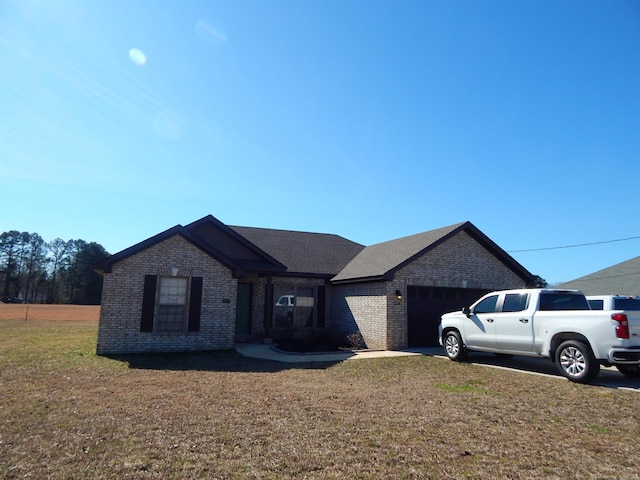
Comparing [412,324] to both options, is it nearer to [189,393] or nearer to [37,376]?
[189,393]

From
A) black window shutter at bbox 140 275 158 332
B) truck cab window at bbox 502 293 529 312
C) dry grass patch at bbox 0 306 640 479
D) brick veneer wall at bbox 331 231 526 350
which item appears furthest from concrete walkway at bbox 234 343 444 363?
truck cab window at bbox 502 293 529 312

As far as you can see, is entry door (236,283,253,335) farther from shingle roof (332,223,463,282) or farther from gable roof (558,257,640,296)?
gable roof (558,257,640,296)

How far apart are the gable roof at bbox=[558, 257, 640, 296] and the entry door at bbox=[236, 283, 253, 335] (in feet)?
67.5

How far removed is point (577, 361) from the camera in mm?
8641

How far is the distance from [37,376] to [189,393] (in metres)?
3.98

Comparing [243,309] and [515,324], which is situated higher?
[243,309]

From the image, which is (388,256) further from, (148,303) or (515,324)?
(148,303)

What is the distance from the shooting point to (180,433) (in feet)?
16.6

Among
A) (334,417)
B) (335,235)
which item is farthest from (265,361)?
(335,235)

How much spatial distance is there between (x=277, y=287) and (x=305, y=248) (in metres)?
3.92

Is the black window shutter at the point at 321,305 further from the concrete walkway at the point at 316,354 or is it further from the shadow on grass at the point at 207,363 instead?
the shadow on grass at the point at 207,363

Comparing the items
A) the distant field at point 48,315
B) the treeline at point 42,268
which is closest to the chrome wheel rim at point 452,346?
the distant field at point 48,315

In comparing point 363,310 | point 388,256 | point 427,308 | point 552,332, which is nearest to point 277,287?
point 363,310

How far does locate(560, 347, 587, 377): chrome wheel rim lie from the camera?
28.0 feet
